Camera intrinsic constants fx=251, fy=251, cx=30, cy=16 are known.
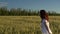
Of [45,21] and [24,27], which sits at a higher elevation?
[45,21]

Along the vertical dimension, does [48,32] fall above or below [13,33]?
above

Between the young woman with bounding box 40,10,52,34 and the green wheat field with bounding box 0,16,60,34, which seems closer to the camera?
the young woman with bounding box 40,10,52,34

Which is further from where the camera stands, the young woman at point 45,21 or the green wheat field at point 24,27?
the green wheat field at point 24,27

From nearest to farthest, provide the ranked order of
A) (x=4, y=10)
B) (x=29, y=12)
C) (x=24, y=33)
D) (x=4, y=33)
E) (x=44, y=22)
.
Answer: (x=44, y=22)
(x=4, y=33)
(x=24, y=33)
(x=29, y=12)
(x=4, y=10)

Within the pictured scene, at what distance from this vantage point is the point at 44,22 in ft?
21.2

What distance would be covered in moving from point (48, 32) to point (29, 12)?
4932 centimetres

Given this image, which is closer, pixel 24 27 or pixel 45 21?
pixel 45 21

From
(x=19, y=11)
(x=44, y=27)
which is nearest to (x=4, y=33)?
(x=44, y=27)

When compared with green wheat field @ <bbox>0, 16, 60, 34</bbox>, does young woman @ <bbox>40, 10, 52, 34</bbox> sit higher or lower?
higher

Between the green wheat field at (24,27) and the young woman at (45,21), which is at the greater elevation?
the young woman at (45,21)

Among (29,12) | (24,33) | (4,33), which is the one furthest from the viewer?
(29,12)

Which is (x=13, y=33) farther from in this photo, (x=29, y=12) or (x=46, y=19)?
(x=29, y=12)

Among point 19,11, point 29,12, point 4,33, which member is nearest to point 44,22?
point 4,33

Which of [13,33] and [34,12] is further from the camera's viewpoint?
[34,12]
